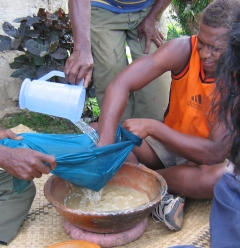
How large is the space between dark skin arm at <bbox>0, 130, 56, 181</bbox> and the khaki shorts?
3.01 ft

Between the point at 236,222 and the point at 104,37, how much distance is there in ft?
6.08

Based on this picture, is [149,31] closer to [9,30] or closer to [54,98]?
[54,98]

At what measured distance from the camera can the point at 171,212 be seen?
234 centimetres

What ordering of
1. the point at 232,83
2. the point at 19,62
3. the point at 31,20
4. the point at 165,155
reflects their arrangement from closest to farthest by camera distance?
1. the point at 232,83
2. the point at 165,155
3. the point at 31,20
4. the point at 19,62

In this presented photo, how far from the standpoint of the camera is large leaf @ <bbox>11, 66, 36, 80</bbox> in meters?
3.83

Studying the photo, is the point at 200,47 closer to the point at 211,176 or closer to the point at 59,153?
the point at 211,176

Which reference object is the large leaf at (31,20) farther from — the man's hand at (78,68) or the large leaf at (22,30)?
the man's hand at (78,68)

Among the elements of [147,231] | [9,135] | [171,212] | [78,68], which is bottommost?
[147,231]

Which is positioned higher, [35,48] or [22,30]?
[22,30]

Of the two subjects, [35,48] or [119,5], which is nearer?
[119,5]

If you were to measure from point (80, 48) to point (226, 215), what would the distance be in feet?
4.20

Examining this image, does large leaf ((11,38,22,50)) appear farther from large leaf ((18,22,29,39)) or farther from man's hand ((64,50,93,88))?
man's hand ((64,50,93,88))

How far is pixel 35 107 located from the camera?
2254 millimetres

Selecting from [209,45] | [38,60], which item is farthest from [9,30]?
[209,45]
